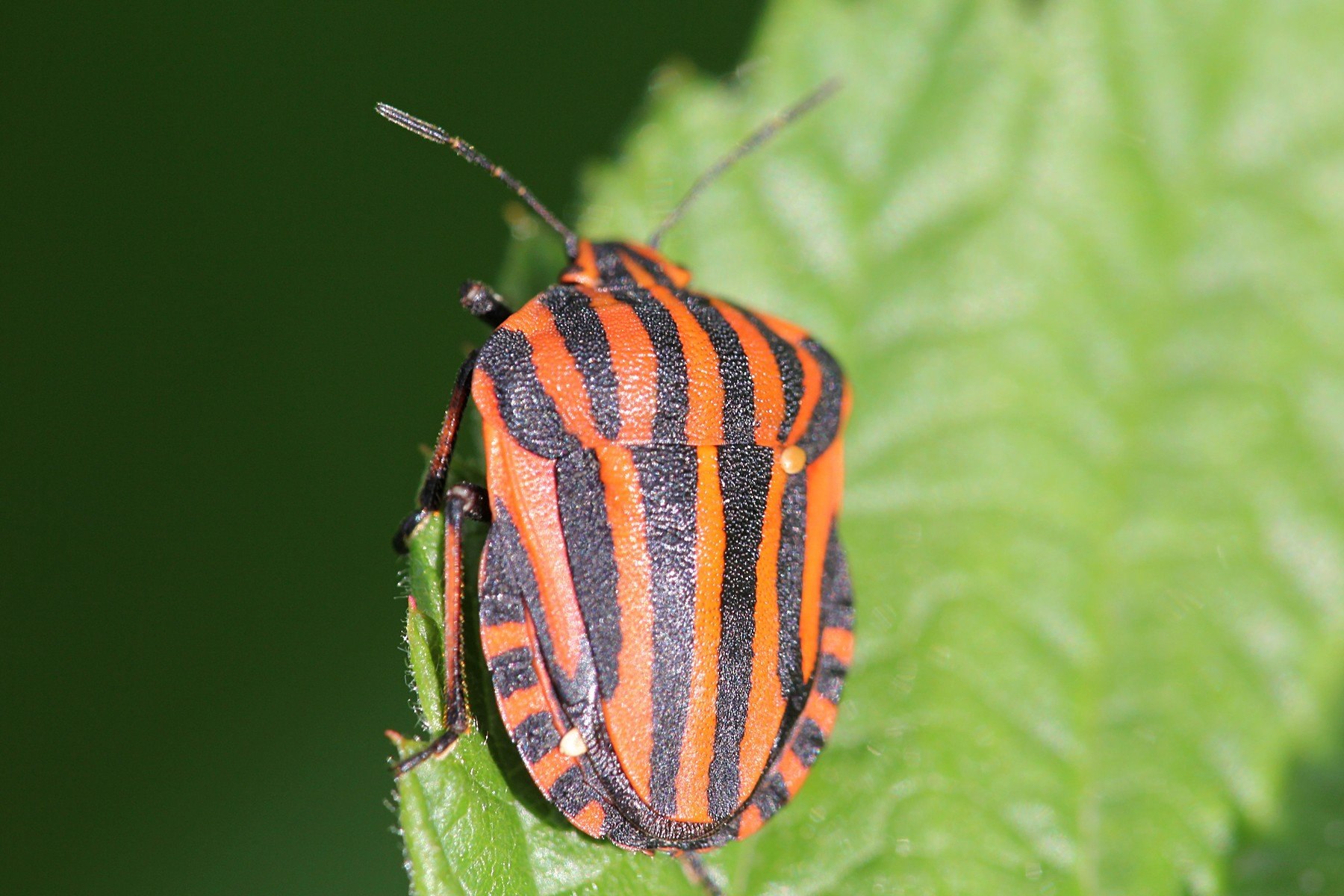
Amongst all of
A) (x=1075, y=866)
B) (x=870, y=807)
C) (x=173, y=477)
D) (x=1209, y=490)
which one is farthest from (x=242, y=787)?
(x=1209, y=490)

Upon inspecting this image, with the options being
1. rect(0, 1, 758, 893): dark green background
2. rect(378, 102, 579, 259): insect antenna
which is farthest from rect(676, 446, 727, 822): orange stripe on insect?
rect(0, 1, 758, 893): dark green background

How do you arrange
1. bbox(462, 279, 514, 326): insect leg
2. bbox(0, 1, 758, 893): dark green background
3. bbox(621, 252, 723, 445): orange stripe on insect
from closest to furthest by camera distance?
bbox(621, 252, 723, 445): orange stripe on insect < bbox(462, 279, 514, 326): insect leg < bbox(0, 1, 758, 893): dark green background

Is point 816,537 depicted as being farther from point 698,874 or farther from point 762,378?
point 698,874

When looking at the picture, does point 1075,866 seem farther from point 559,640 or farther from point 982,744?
point 559,640

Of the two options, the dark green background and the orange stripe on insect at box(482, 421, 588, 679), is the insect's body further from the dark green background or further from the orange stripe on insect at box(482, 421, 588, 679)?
the dark green background

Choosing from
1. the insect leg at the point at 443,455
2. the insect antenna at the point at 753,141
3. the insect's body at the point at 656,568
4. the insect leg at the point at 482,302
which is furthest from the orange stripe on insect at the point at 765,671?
the insect antenna at the point at 753,141

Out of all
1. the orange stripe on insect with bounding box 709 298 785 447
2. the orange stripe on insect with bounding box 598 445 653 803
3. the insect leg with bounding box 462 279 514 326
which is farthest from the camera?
the insect leg with bounding box 462 279 514 326

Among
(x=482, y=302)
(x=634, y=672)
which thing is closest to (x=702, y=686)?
(x=634, y=672)
